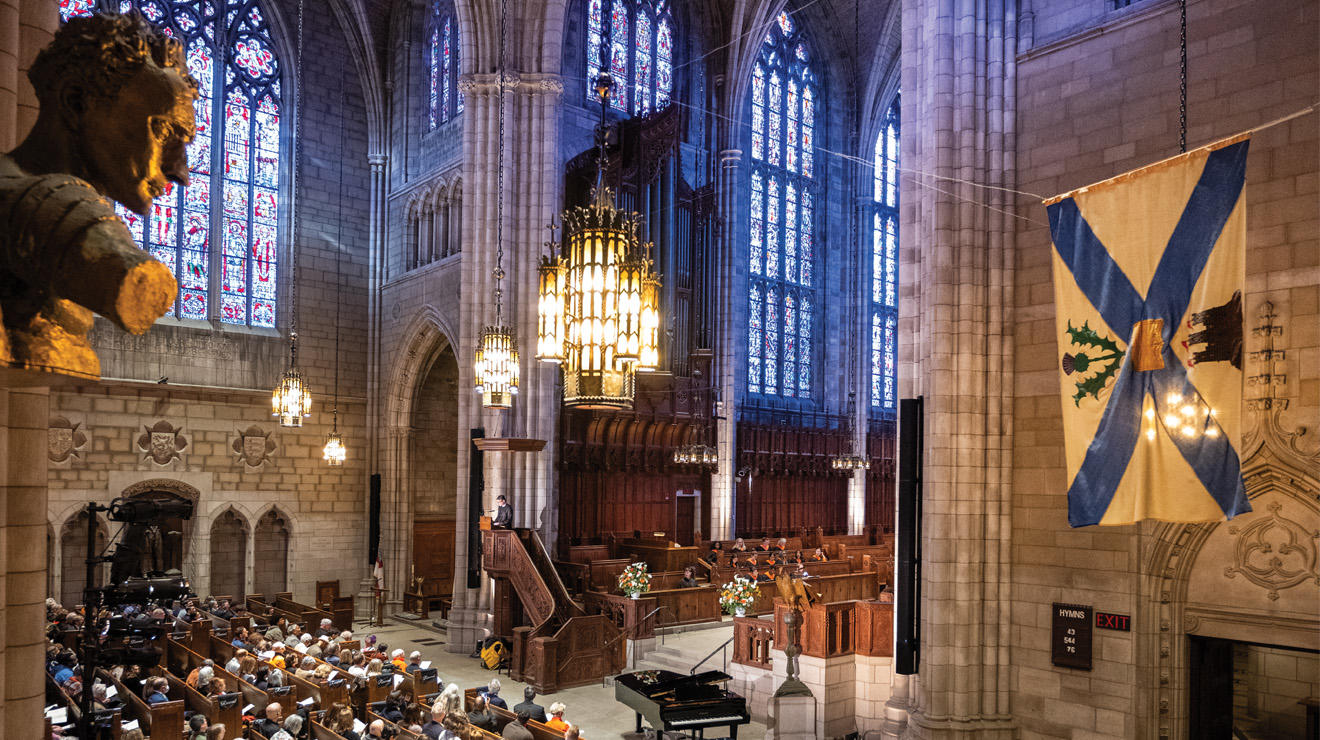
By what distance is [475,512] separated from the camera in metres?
16.8

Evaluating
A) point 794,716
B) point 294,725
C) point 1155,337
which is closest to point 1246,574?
point 1155,337

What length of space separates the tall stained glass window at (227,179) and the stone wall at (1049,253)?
17373 millimetres

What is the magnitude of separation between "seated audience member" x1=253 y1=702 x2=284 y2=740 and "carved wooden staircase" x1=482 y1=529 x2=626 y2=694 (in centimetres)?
504

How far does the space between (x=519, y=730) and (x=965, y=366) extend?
6112mm

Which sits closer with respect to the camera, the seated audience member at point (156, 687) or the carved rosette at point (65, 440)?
the seated audience member at point (156, 687)

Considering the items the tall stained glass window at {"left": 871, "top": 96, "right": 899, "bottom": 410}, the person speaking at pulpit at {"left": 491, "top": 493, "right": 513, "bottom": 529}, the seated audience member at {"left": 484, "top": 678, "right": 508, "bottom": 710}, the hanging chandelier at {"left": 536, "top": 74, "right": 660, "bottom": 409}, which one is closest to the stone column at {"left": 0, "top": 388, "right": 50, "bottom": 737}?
the seated audience member at {"left": 484, "top": 678, "right": 508, "bottom": 710}

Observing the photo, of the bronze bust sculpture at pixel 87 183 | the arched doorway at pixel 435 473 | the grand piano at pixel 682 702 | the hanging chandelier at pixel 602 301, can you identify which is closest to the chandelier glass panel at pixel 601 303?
the hanging chandelier at pixel 602 301

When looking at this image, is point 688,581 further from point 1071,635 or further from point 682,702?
point 1071,635

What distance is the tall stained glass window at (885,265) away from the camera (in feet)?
91.8

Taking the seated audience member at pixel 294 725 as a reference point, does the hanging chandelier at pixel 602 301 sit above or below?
above

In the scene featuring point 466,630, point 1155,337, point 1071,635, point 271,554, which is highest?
point 1155,337

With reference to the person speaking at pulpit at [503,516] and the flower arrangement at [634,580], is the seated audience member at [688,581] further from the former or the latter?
the person speaking at pulpit at [503,516]

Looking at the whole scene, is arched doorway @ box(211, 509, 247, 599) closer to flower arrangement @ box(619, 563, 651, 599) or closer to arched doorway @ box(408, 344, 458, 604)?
arched doorway @ box(408, 344, 458, 604)

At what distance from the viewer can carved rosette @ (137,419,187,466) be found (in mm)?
Answer: 18875
